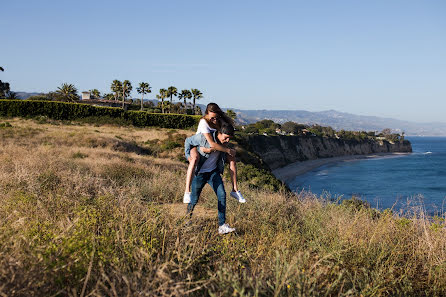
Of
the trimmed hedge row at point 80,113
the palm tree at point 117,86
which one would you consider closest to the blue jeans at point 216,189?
the trimmed hedge row at point 80,113

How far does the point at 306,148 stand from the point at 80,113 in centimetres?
5905

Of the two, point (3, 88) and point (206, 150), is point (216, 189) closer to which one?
point (206, 150)

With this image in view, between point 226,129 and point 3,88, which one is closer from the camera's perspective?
point 226,129

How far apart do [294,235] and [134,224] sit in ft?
7.94

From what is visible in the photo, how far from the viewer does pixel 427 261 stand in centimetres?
439

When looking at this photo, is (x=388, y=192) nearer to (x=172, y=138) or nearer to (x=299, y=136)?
(x=172, y=138)

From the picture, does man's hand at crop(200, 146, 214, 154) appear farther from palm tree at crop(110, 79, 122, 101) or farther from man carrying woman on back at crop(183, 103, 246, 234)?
palm tree at crop(110, 79, 122, 101)

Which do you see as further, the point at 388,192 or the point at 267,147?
the point at 267,147

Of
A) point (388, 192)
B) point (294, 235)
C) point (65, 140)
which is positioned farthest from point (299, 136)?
point (294, 235)

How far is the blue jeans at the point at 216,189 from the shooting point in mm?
5418

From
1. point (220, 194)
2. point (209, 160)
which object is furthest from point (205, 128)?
point (220, 194)

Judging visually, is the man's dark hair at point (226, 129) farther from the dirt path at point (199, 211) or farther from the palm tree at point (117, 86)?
the palm tree at point (117, 86)

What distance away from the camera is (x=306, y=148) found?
89.4 m

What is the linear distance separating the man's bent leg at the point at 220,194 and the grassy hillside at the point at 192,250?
0.37 meters
